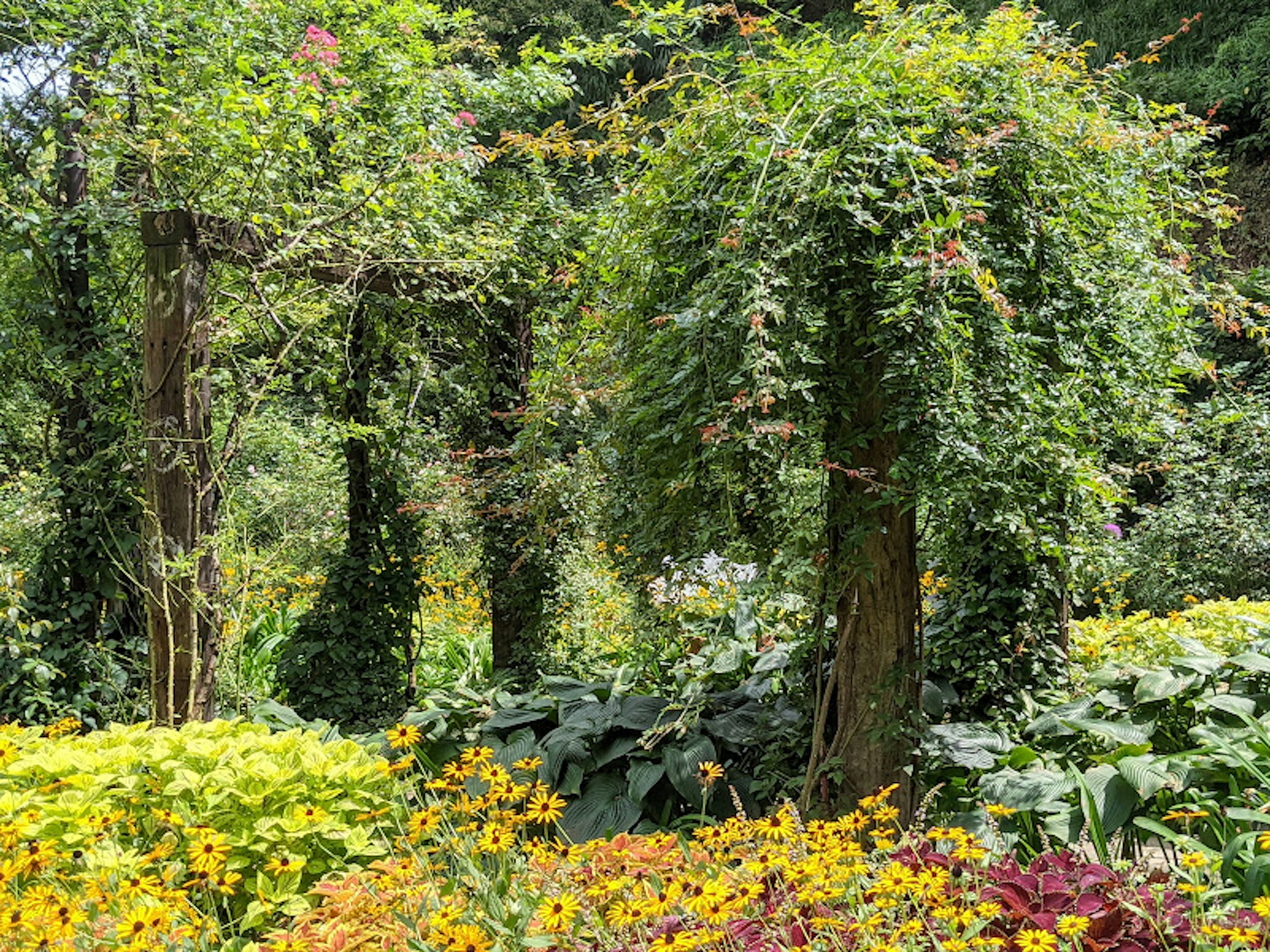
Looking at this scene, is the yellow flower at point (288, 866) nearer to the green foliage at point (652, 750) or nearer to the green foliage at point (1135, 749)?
the green foliage at point (652, 750)

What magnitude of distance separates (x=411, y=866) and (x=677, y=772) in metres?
1.38

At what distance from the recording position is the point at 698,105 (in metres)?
2.46

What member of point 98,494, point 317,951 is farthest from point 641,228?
point 98,494

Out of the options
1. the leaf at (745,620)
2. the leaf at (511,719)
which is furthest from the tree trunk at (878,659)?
the leaf at (511,719)

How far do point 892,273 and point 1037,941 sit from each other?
1.38 metres

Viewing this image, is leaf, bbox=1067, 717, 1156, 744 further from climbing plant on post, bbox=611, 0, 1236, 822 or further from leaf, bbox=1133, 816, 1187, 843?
climbing plant on post, bbox=611, 0, 1236, 822

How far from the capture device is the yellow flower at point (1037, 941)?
1182 mm

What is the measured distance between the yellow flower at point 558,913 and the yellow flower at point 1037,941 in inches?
21.6

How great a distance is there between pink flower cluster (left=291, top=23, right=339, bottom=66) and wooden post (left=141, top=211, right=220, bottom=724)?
71 cm

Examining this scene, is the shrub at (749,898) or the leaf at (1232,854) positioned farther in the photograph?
the leaf at (1232,854)

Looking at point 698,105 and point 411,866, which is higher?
point 698,105

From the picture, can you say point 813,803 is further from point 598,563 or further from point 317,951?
point 598,563

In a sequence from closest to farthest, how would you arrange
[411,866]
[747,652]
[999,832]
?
[411,866] < [999,832] < [747,652]

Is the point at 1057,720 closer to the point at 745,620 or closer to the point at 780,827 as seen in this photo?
the point at 745,620
